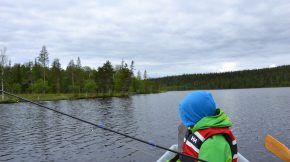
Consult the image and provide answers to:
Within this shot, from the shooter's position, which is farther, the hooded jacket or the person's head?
the person's head

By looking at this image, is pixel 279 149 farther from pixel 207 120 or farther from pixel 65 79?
pixel 65 79

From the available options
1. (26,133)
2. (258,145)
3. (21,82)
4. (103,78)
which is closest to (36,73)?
(21,82)

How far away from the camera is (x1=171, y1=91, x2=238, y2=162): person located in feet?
11.1

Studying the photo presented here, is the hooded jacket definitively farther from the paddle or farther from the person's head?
the paddle

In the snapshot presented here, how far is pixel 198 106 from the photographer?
3.64 m

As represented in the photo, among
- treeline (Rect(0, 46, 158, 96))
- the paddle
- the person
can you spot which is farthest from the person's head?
treeline (Rect(0, 46, 158, 96))

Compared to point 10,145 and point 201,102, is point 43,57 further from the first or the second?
point 201,102

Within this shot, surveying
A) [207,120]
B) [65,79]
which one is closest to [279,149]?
[207,120]

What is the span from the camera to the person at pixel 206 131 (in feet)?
11.1

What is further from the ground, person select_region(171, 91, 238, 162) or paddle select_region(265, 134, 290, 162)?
person select_region(171, 91, 238, 162)

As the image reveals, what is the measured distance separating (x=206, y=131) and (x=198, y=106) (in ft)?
1.02

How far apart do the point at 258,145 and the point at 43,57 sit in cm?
8910

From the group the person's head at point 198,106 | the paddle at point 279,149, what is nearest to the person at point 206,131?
the person's head at point 198,106

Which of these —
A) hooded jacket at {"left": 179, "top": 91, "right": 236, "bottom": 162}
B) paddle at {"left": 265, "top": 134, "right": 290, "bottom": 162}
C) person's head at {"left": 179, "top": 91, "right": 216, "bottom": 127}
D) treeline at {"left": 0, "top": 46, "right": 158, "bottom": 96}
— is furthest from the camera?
treeline at {"left": 0, "top": 46, "right": 158, "bottom": 96}
